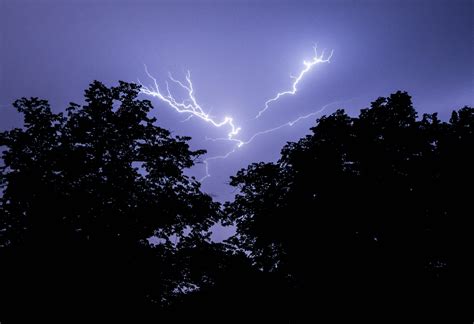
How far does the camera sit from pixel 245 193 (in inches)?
506

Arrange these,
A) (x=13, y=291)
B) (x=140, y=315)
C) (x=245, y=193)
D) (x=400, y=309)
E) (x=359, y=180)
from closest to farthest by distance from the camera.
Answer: (x=13, y=291)
(x=140, y=315)
(x=400, y=309)
(x=359, y=180)
(x=245, y=193)

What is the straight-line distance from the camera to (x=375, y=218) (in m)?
10.0

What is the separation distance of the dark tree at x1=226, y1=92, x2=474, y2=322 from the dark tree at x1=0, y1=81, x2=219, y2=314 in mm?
3098

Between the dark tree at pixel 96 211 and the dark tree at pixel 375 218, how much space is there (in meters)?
3.10

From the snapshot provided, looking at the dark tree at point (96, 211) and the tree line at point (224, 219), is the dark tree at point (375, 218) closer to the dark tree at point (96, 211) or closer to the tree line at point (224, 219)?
the tree line at point (224, 219)

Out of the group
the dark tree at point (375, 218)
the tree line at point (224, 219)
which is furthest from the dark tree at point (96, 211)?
the dark tree at point (375, 218)

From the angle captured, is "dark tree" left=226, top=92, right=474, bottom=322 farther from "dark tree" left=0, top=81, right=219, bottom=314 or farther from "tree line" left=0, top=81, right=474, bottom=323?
"dark tree" left=0, top=81, right=219, bottom=314

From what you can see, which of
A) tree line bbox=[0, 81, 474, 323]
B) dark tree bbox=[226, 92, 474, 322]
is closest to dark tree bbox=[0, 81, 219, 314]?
tree line bbox=[0, 81, 474, 323]

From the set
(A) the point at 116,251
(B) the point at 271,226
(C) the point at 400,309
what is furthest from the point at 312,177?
(A) the point at 116,251

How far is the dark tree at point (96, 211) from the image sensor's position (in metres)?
7.53

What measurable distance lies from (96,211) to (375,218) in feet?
31.3

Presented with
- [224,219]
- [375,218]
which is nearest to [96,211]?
[224,219]

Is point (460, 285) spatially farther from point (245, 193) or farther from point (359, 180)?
point (245, 193)

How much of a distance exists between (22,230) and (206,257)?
562 cm
